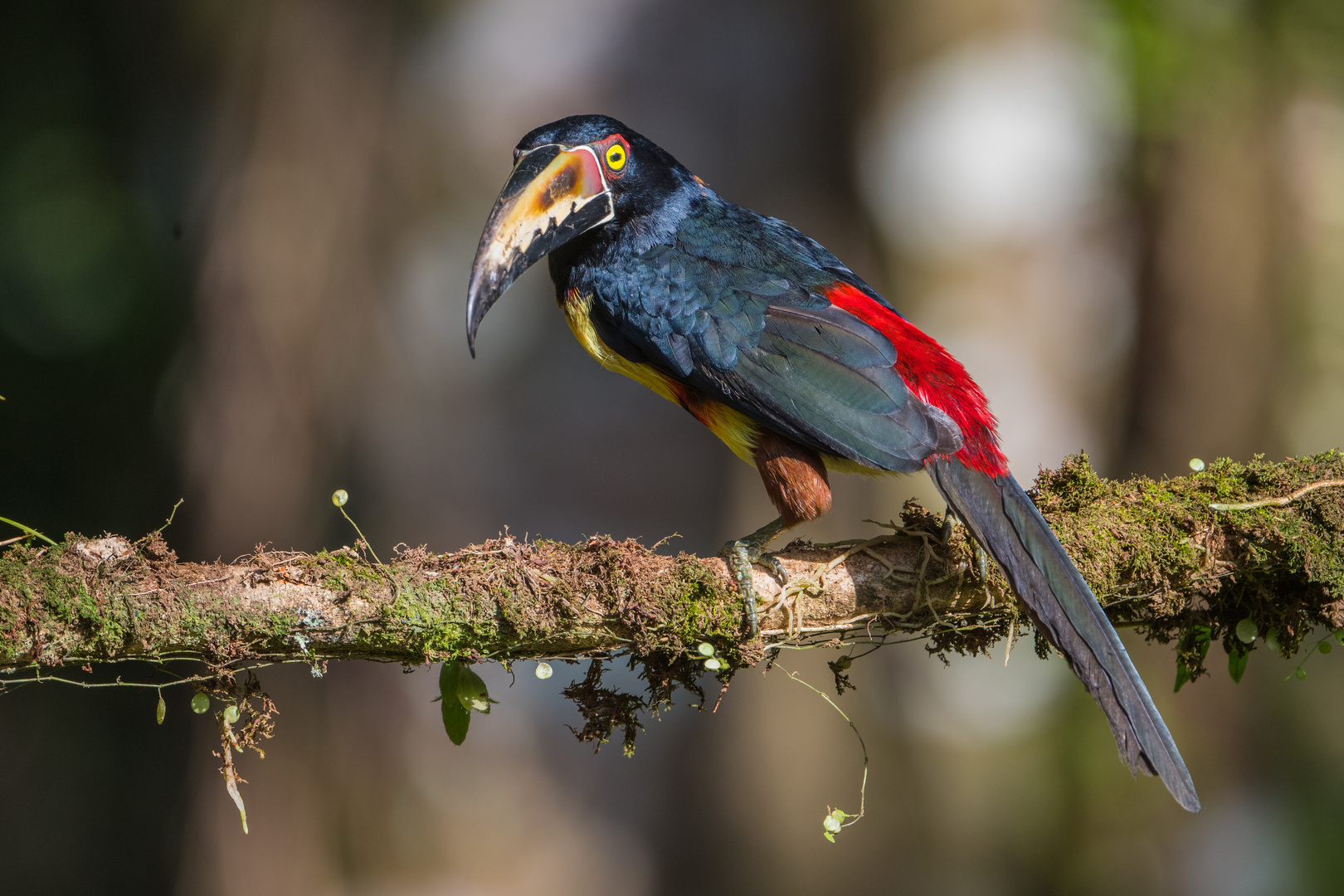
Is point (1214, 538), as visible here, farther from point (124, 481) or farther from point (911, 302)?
point (124, 481)

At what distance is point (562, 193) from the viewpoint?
3076 mm

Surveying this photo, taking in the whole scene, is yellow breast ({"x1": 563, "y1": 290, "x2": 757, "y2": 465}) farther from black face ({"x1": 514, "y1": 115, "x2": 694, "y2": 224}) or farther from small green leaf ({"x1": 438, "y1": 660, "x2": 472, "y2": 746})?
small green leaf ({"x1": 438, "y1": 660, "x2": 472, "y2": 746})

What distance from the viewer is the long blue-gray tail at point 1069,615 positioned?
2.27 m

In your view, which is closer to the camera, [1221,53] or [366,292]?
[1221,53]

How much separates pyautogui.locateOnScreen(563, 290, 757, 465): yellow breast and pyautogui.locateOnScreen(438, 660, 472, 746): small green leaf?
1.05 meters

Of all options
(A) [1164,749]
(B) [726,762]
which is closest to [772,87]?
(B) [726,762]

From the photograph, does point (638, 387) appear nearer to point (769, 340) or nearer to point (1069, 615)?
point (769, 340)

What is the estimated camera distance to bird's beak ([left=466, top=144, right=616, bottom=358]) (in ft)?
9.70

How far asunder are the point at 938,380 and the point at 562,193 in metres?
1.28

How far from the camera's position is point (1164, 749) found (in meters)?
2.28

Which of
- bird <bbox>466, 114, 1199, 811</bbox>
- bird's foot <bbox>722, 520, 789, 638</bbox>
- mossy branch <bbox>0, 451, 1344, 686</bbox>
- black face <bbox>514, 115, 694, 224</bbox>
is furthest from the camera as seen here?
black face <bbox>514, 115, 694, 224</bbox>

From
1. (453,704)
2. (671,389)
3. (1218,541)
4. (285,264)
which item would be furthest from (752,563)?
(285,264)

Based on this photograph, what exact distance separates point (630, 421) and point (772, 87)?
2.59 metres

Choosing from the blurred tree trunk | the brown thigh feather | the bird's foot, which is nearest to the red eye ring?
the brown thigh feather
